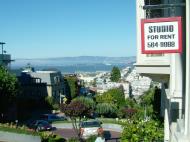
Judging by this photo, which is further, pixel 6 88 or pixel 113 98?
pixel 113 98

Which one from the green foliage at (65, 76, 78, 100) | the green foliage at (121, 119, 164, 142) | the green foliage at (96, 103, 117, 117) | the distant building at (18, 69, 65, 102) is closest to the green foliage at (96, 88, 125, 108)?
the green foliage at (65, 76, 78, 100)

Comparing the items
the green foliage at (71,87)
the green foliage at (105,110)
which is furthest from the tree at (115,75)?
the green foliage at (105,110)

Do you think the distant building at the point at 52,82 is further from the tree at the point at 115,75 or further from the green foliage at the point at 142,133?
the tree at the point at 115,75

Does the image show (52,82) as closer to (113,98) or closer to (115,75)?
(113,98)

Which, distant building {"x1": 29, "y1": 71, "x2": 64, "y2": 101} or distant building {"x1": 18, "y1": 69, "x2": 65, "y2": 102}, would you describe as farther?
distant building {"x1": 29, "y1": 71, "x2": 64, "y2": 101}

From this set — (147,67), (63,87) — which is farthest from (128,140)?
(63,87)

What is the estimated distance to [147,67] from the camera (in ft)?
42.9

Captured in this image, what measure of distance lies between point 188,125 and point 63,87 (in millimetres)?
84373

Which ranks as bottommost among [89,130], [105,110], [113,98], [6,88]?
[113,98]

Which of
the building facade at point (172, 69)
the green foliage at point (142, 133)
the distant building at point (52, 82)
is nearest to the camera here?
the building facade at point (172, 69)

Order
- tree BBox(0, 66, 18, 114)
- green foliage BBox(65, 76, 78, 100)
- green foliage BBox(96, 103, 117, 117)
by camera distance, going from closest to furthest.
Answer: tree BBox(0, 66, 18, 114)
green foliage BBox(96, 103, 117, 117)
green foliage BBox(65, 76, 78, 100)

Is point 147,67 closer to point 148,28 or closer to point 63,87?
point 148,28

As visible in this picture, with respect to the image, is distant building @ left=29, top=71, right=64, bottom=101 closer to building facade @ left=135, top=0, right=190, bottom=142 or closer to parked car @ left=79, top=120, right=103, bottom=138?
parked car @ left=79, top=120, right=103, bottom=138

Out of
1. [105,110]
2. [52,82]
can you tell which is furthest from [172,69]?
[52,82]
